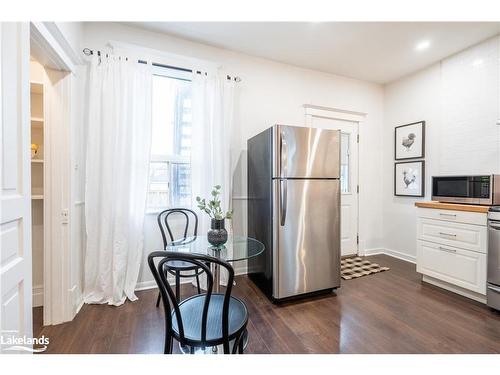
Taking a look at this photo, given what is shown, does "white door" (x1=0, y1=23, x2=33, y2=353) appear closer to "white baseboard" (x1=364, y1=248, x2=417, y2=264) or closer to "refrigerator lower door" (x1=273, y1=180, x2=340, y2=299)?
→ "refrigerator lower door" (x1=273, y1=180, x2=340, y2=299)

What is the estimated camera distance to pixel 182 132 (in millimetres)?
2576

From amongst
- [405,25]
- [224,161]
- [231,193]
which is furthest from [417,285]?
[405,25]

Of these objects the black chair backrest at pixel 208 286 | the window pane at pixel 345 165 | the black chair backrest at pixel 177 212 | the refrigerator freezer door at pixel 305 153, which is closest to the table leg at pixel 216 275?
the black chair backrest at pixel 208 286

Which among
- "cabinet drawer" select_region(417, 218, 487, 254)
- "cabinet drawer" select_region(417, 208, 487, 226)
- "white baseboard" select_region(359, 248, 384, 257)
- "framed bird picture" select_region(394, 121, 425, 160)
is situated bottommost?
"white baseboard" select_region(359, 248, 384, 257)

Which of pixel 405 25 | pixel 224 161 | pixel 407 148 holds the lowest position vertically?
pixel 224 161

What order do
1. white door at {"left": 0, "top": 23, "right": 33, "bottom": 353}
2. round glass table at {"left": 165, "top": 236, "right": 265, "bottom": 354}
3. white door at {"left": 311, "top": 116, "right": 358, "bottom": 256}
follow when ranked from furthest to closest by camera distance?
white door at {"left": 311, "top": 116, "right": 358, "bottom": 256}, round glass table at {"left": 165, "top": 236, "right": 265, "bottom": 354}, white door at {"left": 0, "top": 23, "right": 33, "bottom": 353}

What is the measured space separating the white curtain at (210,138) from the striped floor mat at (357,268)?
5.57 feet

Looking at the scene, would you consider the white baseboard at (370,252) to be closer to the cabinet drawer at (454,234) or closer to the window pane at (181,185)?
the cabinet drawer at (454,234)

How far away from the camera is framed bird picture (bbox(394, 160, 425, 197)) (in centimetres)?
322

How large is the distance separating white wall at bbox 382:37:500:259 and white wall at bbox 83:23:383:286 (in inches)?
7.8

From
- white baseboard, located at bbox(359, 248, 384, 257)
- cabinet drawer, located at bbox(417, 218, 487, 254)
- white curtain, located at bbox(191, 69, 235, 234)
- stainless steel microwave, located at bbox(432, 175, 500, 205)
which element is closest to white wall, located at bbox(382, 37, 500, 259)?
white baseboard, located at bbox(359, 248, 384, 257)
